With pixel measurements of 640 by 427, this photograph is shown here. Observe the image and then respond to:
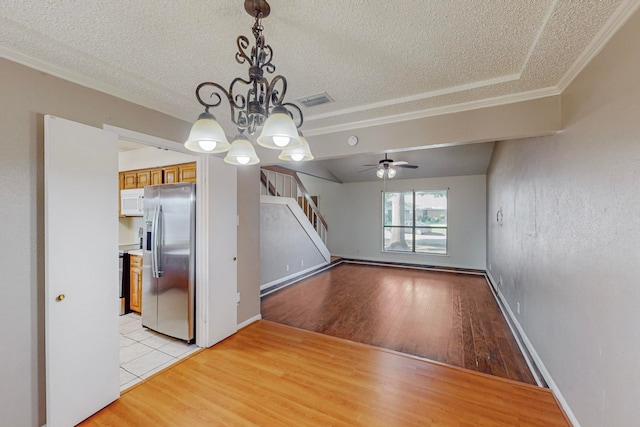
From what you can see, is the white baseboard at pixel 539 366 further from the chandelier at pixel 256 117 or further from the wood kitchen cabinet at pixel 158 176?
the wood kitchen cabinet at pixel 158 176

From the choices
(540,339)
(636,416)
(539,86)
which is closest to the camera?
(636,416)

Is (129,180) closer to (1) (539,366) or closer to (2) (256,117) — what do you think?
(2) (256,117)

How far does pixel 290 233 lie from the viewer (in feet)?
19.4

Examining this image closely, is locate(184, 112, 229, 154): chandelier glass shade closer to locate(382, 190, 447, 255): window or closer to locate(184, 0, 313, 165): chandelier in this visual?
locate(184, 0, 313, 165): chandelier

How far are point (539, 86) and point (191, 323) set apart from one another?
13.3 feet

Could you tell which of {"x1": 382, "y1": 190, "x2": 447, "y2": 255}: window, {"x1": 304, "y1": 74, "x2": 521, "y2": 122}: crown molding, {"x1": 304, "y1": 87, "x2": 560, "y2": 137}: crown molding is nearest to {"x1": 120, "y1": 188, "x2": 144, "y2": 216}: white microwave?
{"x1": 304, "y1": 87, "x2": 560, "y2": 137}: crown molding

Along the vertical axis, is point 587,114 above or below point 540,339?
above

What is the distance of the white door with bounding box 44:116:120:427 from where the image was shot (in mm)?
1756

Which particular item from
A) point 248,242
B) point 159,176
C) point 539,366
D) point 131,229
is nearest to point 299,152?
point 248,242

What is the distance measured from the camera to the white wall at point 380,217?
22.4ft

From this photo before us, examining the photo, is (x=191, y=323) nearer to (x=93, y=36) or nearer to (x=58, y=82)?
(x=58, y=82)

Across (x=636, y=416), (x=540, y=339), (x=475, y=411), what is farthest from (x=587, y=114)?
(x=475, y=411)

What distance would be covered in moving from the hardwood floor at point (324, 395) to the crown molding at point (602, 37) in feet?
8.11

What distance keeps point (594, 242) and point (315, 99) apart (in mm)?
2281
